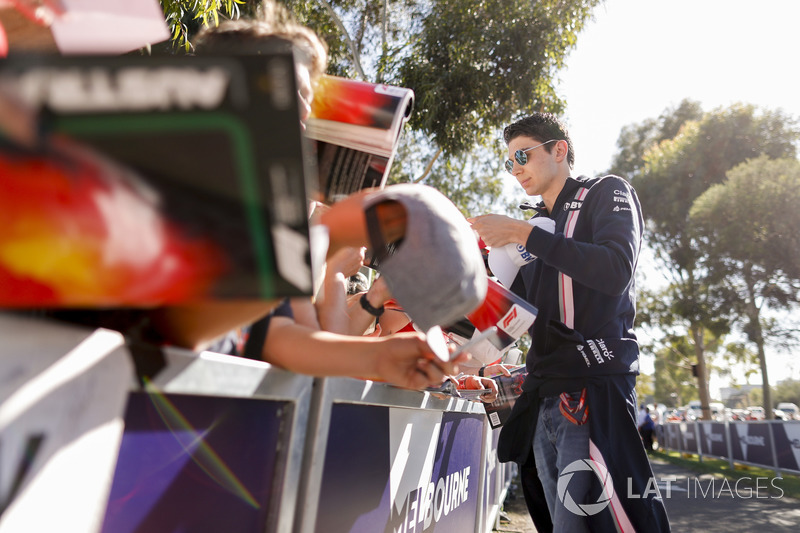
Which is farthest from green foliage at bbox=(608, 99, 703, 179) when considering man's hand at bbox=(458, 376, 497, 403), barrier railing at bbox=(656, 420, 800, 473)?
man's hand at bbox=(458, 376, 497, 403)

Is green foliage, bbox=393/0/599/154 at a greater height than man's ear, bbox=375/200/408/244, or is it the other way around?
green foliage, bbox=393/0/599/154

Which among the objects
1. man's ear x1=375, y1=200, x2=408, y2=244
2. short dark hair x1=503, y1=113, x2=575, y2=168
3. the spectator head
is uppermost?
short dark hair x1=503, y1=113, x2=575, y2=168

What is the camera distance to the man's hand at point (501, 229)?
2336 millimetres

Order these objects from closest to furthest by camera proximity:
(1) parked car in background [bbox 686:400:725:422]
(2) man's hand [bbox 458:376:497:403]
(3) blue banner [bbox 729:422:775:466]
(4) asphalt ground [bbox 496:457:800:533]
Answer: (2) man's hand [bbox 458:376:497:403], (4) asphalt ground [bbox 496:457:800:533], (3) blue banner [bbox 729:422:775:466], (1) parked car in background [bbox 686:400:725:422]

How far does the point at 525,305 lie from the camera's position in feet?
6.18

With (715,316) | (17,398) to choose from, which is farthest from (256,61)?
(715,316)

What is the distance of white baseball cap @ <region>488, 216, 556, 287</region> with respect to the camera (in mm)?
2602

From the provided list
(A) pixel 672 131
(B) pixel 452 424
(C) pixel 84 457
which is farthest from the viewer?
(A) pixel 672 131

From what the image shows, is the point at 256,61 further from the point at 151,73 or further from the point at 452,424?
the point at 452,424

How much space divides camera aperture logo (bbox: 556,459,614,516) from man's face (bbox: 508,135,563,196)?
1.30 meters

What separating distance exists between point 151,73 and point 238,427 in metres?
0.76
